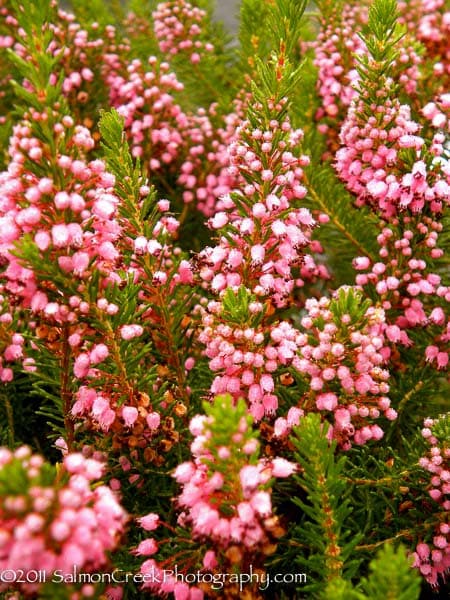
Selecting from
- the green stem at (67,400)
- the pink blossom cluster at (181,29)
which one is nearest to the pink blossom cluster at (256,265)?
the green stem at (67,400)

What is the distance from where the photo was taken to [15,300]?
2.79 ft

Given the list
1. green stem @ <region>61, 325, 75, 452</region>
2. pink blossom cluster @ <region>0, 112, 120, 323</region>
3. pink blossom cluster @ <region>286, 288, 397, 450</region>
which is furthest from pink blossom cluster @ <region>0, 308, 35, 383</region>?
pink blossom cluster @ <region>286, 288, 397, 450</region>

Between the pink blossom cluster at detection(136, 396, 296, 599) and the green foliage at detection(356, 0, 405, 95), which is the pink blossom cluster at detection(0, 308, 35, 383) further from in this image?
the green foliage at detection(356, 0, 405, 95)

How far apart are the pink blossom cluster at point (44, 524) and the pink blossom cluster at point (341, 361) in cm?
36

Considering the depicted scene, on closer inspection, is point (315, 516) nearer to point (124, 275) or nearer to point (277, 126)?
point (124, 275)

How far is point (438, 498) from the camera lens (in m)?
0.92

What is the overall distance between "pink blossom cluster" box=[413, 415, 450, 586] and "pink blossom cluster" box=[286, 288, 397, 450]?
0.08 meters

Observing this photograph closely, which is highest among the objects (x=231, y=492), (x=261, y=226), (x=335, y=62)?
(x=335, y=62)

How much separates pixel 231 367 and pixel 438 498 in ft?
1.30

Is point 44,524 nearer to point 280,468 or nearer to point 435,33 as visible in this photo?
point 280,468

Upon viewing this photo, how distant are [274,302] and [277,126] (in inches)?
11.3

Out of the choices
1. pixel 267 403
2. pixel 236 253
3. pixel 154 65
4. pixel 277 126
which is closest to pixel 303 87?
pixel 154 65

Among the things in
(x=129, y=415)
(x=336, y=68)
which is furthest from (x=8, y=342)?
(x=336, y=68)

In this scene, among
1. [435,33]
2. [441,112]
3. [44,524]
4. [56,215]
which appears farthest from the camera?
[435,33]
